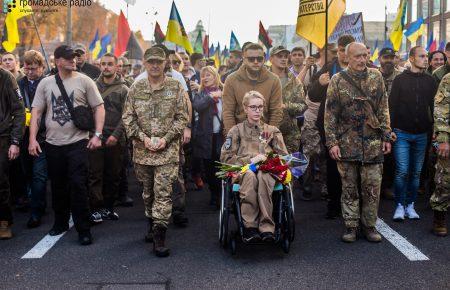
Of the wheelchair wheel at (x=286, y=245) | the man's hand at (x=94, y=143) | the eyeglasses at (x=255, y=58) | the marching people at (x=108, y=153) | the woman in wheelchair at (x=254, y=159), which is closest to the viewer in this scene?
the woman in wheelchair at (x=254, y=159)

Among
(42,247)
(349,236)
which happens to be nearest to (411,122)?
(349,236)

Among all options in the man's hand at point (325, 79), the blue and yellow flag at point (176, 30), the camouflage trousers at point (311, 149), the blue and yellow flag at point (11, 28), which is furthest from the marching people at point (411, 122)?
the blue and yellow flag at point (11, 28)

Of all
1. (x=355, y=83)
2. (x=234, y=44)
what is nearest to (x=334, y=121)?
(x=355, y=83)

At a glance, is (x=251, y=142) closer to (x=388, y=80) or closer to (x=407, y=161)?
(x=407, y=161)

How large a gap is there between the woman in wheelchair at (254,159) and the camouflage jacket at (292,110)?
144cm

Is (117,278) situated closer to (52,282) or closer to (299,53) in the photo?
(52,282)

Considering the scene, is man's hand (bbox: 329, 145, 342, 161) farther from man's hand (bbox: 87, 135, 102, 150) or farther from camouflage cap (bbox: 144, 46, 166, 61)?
man's hand (bbox: 87, 135, 102, 150)

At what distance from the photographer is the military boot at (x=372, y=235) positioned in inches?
231

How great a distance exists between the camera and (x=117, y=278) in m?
4.86

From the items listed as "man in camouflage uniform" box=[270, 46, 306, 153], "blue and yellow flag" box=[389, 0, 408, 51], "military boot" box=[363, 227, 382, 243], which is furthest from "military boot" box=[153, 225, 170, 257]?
"blue and yellow flag" box=[389, 0, 408, 51]

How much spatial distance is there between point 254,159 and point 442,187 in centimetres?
211

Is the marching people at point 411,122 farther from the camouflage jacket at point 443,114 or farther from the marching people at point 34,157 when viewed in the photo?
the marching people at point 34,157

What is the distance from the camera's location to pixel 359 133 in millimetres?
6020

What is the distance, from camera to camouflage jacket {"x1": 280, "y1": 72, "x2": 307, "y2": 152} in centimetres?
736
